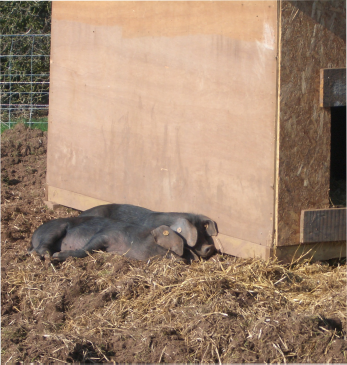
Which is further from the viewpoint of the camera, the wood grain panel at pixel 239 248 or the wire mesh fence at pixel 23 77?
the wire mesh fence at pixel 23 77

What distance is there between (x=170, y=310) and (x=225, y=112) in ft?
6.56

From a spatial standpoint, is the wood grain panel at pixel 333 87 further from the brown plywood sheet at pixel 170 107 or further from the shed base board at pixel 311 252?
the shed base board at pixel 311 252

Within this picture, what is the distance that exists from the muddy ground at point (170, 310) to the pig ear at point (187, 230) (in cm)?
26

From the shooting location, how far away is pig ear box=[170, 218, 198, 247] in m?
5.41

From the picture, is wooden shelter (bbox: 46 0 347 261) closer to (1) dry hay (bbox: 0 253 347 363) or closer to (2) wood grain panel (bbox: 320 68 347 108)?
(2) wood grain panel (bbox: 320 68 347 108)

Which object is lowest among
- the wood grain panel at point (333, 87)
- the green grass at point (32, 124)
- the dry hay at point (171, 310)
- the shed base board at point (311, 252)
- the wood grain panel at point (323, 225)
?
the dry hay at point (171, 310)

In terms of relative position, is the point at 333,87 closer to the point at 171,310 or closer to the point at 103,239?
the point at 171,310

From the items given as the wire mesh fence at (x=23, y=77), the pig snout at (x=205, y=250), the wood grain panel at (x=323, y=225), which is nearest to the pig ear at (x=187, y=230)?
the pig snout at (x=205, y=250)

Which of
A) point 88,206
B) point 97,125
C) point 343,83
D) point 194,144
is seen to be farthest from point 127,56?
point 343,83

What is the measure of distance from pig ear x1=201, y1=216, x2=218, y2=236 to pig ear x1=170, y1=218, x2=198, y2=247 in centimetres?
18

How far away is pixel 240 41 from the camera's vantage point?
5.05 metres

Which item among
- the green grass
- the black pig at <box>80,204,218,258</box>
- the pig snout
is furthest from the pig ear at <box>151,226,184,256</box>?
the green grass

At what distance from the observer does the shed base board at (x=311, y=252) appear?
5.07m

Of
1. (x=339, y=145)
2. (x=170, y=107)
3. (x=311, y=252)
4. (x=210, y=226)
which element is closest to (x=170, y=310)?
(x=210, y=226)
